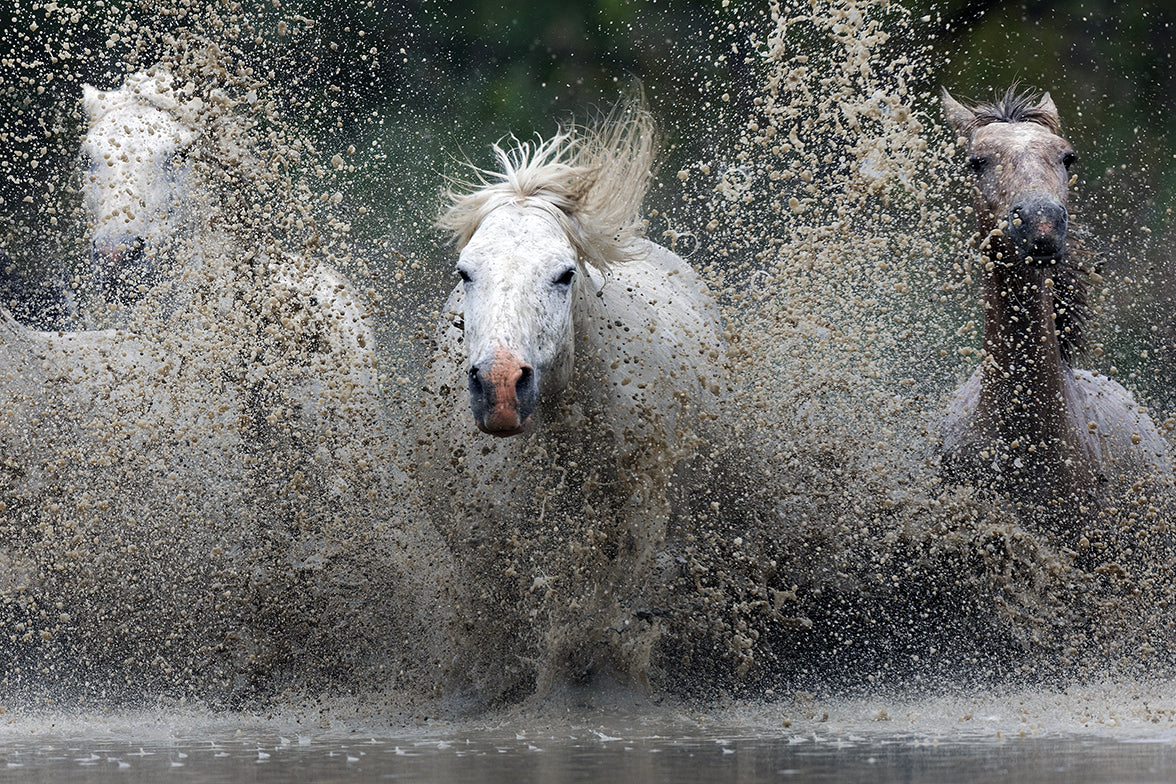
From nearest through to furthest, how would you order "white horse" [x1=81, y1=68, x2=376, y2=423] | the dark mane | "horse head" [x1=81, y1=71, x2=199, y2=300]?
"white horse" [x1=81, y1=68, x2=376, y2=423]
the dark mane
"horse head" [x1=81, y1=71, x2=199, y2=300]

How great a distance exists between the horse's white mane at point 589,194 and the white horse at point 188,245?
764 mm

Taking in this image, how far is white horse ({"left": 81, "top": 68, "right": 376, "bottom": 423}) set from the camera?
6.01 m

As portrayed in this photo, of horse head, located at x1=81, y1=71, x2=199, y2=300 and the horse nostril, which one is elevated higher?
horse head, located at x1=81, y1=71, x2=199, y2=300

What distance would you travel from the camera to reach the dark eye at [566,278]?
491cm

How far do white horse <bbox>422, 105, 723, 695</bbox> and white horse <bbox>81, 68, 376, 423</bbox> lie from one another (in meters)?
0.71

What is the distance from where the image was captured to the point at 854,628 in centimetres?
574

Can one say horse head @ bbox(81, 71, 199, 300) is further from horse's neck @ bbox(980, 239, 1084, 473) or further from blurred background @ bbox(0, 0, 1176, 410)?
blurred background @ bbox(0, 0, 1176, 410)

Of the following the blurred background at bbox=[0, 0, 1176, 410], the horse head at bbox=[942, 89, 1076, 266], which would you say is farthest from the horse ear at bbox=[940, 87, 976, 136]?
the blurred background at bbox=[0, 0, 1176, 410]

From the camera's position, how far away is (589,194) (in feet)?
17.8

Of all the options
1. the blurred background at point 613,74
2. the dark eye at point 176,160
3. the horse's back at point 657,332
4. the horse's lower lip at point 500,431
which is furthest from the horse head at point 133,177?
the blurred background at point 613,74

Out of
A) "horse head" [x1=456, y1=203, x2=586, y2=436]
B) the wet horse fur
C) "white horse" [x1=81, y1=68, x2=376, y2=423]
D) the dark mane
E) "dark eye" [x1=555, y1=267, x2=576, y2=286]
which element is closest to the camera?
"horse head" [x1=456, y1=203, x2=586, y2=436]

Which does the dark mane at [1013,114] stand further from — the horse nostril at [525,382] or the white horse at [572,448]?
the horse nostril at [525,382]

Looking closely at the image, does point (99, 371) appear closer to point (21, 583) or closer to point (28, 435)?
point (28, 435)

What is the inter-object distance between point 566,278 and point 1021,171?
5.93ft
